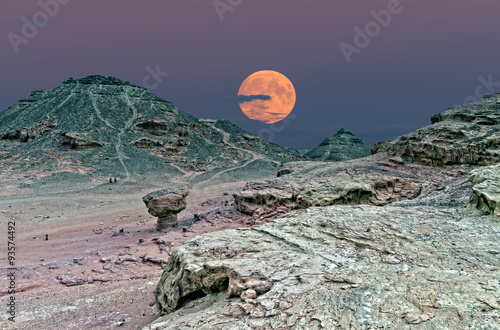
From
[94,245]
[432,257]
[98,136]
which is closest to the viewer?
[432,257]

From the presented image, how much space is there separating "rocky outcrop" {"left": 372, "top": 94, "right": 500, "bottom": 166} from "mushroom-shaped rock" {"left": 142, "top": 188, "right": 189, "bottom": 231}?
13.7 meters

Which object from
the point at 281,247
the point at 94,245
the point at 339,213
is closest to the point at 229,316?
the point at 281,247

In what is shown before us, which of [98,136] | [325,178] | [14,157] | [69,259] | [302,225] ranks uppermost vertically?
[98,136]

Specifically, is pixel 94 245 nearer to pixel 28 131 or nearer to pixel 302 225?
pixel 302 225

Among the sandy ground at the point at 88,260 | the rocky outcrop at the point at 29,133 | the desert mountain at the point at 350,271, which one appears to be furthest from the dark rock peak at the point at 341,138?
the desert mountain at the point at 350,271

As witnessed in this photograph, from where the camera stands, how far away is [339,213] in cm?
770

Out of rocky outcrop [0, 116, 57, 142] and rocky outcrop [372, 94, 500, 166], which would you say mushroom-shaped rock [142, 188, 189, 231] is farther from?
rocky outcrop [0, 116, 57, 142]

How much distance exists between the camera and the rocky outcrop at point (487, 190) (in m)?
6.40

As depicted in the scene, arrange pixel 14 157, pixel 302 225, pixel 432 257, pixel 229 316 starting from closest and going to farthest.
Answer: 1. pixel 229 316
2. pixel 432 257
3. pixel 302 225
4. pixel 14 157

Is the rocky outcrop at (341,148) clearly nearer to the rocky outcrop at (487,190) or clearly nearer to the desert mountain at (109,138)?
the desert mountain at (109,138)

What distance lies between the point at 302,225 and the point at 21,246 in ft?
48.4

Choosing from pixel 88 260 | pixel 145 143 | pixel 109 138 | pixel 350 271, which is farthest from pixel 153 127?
pixel 350 271

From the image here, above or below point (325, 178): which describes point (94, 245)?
below

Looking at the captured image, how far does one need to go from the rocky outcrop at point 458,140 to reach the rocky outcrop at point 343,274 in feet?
37.5
